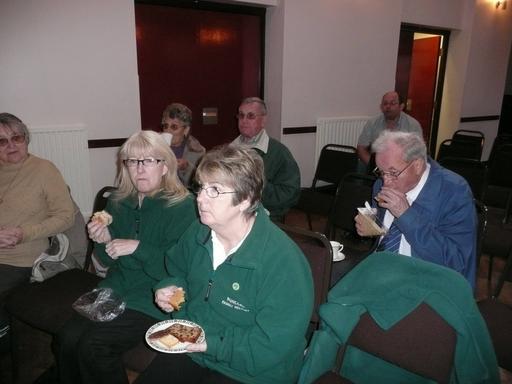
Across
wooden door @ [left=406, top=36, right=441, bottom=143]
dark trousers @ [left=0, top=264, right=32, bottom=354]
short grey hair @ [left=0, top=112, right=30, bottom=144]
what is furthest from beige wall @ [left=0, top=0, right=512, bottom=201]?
dark trousers @ [left=0, top=264, right=32, bottom=354]

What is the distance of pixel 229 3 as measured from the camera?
4.57m

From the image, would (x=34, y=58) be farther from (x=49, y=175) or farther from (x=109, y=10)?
(x=49, y=175)

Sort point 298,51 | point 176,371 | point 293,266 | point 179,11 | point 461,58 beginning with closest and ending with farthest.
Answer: point 293,266
point 176,371
point 179,11
point 298,51
point 461,58

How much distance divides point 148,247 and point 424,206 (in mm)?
1375

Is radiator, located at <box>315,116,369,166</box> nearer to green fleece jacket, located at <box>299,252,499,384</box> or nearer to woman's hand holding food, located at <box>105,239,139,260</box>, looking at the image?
woman's hand holding food, located at <box>105,239,139,260</box>

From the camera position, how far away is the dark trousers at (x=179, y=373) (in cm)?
145

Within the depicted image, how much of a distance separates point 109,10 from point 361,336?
3.81 m

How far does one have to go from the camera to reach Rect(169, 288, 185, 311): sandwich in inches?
57.2

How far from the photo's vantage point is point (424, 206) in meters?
1.87

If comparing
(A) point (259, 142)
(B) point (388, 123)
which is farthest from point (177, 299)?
(B) point (388, 123)

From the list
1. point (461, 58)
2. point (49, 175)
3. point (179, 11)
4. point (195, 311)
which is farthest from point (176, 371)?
point (461, 58)

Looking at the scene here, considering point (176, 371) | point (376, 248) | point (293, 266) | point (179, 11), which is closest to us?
point (293, 266)

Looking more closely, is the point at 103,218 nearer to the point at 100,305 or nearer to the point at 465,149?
the point at 100,305

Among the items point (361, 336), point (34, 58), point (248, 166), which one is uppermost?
point (34, 58)
